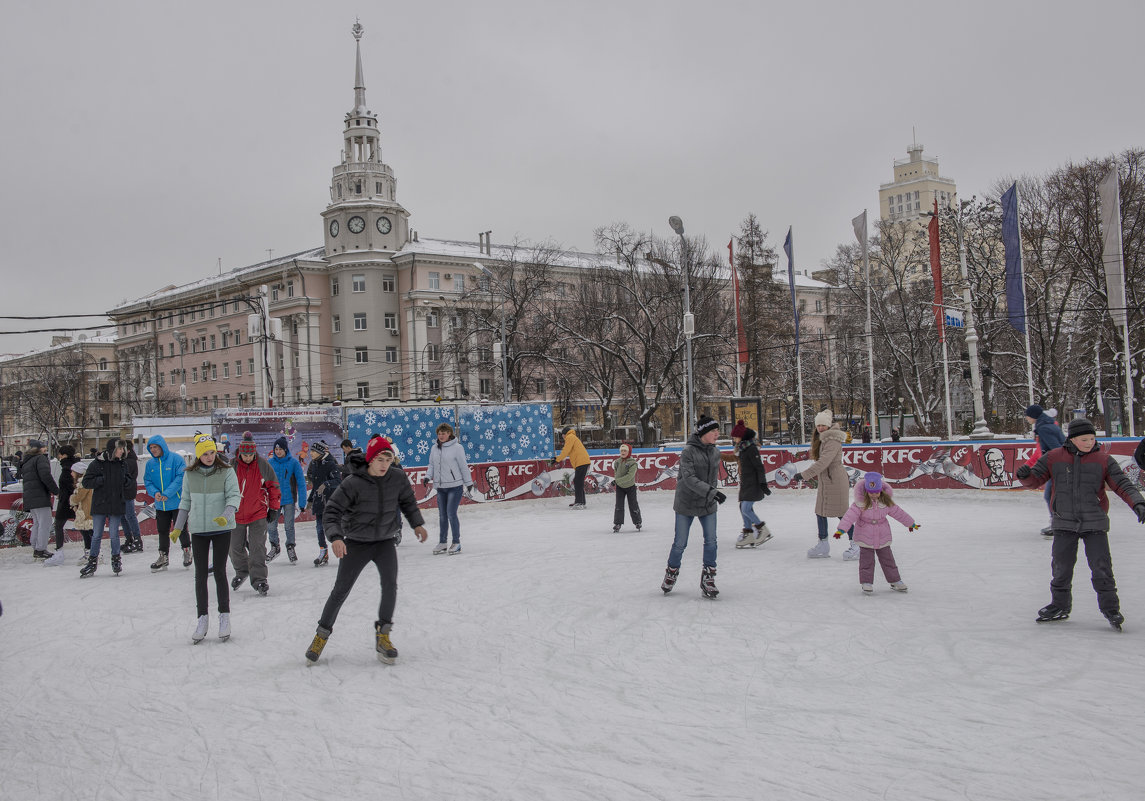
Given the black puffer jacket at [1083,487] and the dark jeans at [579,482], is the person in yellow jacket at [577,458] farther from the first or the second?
the black puffer jacket at [1083,487]

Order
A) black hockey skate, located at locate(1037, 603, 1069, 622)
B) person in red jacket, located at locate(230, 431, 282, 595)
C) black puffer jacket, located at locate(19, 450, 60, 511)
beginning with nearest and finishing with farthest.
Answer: black hockey skate, located at locate(1037, 603, 1069, 622)
person in red jacket, located at locate(230, 431, 282, 595)
black puffer jacket, located at locate(19, 450, 60, 511)

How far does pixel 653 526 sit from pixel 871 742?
11345 mm

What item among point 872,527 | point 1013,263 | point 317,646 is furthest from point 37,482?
point 1013,263

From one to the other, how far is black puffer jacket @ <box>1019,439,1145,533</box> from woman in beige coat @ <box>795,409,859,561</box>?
11.7 feet

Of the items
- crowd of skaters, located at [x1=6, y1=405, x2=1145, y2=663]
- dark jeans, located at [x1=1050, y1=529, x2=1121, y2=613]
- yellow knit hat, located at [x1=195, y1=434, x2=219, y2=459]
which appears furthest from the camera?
yellow knit hat, located at [x1=195, y1=434, x2=219, y2=459]

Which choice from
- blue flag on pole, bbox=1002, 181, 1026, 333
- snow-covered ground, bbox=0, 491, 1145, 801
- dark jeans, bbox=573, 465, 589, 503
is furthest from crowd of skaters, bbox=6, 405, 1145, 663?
blue flag on pole, bbox=1002, 181, 1026, 333

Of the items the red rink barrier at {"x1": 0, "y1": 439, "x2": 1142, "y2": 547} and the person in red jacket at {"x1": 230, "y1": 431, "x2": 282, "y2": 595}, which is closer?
the person in red jacket at {"x1": 230, "y1": 431, "x2": 282, "y2": 595}

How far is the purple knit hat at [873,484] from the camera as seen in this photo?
354 inches

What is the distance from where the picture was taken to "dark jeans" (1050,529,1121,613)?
7.14 meters

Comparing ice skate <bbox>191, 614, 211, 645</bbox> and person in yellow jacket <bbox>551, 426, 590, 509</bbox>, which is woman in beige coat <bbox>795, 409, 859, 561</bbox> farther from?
person in yellow jacket <bbox>551, 426, 590, 509</bbox>

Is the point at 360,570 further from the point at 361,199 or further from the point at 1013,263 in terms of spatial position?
the point at 361,199

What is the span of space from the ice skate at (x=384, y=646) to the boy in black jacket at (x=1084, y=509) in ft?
17.3

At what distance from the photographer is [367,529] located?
692 cm

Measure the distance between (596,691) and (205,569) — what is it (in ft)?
12.5
